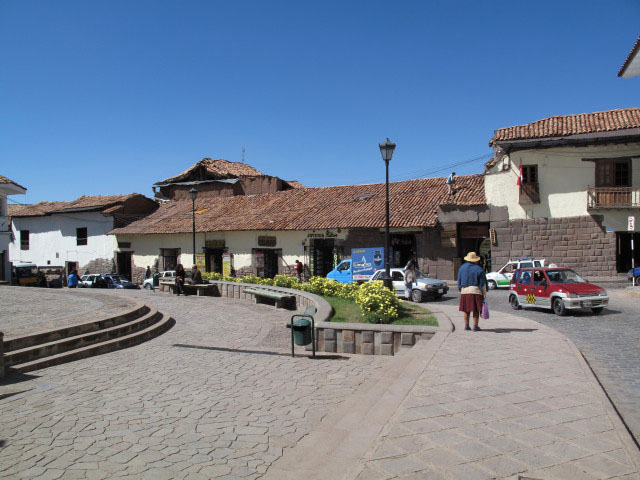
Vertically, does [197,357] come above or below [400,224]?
below

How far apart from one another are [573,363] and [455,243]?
57.1ft

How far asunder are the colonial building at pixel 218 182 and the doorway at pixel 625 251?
22594 millimetres

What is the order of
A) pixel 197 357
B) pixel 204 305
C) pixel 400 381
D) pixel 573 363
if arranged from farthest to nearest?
pixel 204 305 → pixel 197 357 → pixel 573 363 → pixel 400 381

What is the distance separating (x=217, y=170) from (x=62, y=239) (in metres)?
13.3

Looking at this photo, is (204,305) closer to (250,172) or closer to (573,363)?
(573,363)

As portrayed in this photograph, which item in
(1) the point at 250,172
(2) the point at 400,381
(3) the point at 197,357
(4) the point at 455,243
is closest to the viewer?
(2) the point at 400,381

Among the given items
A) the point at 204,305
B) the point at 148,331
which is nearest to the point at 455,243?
the point at 204,305

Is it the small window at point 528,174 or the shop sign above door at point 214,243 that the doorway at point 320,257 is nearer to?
the shop sign above door at point 214,243

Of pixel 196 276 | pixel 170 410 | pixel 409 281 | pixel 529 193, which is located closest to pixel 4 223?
pixel 196 276

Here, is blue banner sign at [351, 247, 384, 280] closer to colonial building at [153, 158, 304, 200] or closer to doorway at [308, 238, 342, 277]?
doorway at [308, 238, 342, 277]

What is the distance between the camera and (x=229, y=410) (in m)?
5.89

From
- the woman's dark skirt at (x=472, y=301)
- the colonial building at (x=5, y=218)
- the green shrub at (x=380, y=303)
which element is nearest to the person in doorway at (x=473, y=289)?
the woman's dark skirt at (x=472, y=301)

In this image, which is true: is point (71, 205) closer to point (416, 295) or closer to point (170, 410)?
point (416, 295)

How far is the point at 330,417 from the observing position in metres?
5.19
